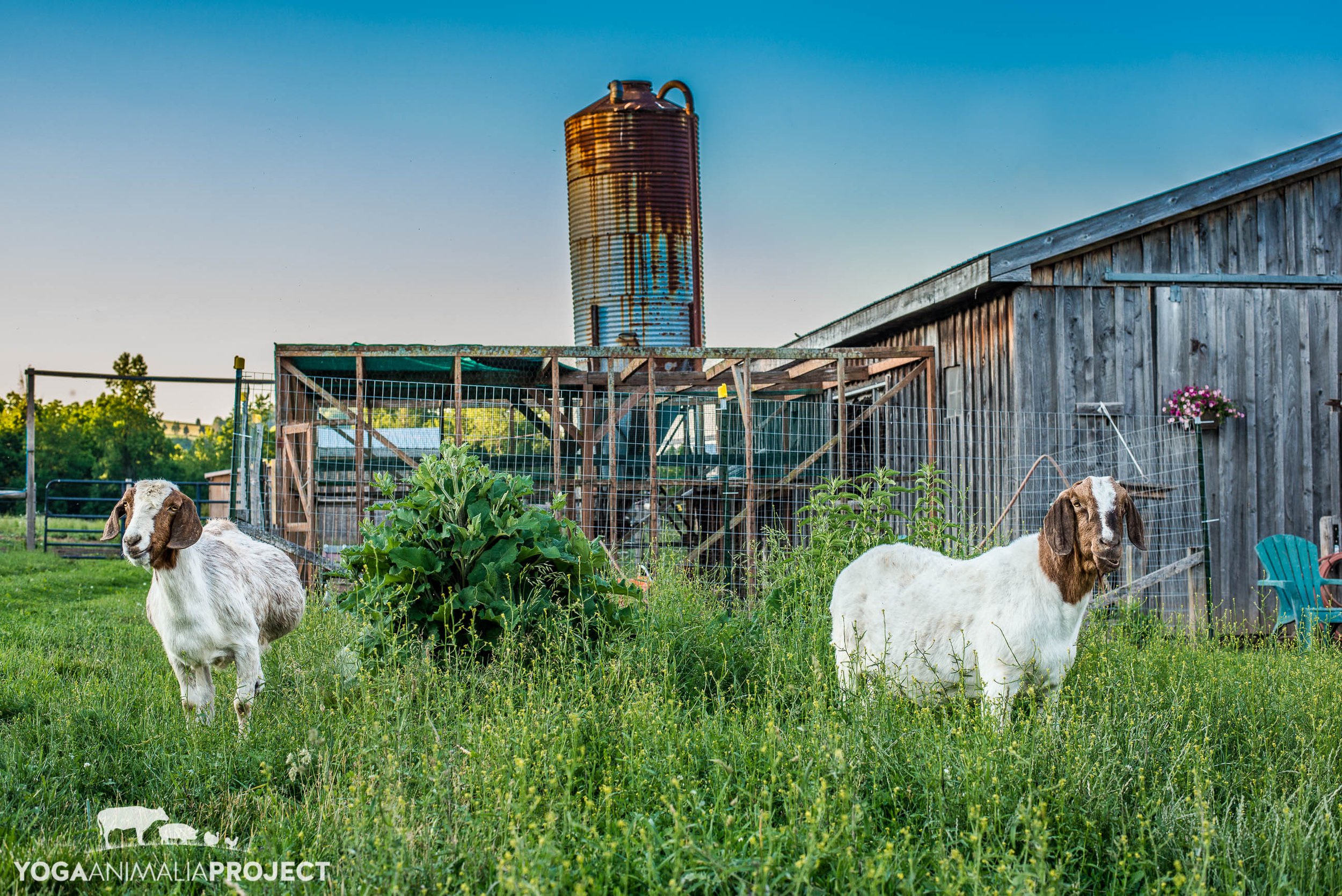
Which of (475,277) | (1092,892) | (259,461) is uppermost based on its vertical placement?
(475,277)

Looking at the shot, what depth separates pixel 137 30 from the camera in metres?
11.0

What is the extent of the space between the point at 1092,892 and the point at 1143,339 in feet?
27.1

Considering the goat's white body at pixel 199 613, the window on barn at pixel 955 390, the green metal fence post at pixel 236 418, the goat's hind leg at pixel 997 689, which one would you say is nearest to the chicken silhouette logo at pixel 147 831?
the goat's white body at pixel 199 613

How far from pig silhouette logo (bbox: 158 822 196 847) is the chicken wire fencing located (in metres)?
4.24

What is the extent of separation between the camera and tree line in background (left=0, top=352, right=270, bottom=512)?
3625 cm

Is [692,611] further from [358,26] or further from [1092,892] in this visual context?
[358,26]

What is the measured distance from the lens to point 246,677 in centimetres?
470

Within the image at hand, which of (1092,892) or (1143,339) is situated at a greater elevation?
(1143,339)

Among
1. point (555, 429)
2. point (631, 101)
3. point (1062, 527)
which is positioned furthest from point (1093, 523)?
point (631, 101)

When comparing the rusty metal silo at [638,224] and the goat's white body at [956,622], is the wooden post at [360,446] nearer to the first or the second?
the rusty metal silo at [638,224]

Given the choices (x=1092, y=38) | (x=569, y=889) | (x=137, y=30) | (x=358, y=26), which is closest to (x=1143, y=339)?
(x=1092, y=38)

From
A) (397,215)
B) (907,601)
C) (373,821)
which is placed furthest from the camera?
(397,215)

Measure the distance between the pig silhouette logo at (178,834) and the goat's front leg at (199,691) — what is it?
1798 millimetres

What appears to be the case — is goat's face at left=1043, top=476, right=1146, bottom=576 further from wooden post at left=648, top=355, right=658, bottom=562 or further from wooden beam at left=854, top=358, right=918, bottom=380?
wooden beam at left=854, top=358, right=918, bottom=380
